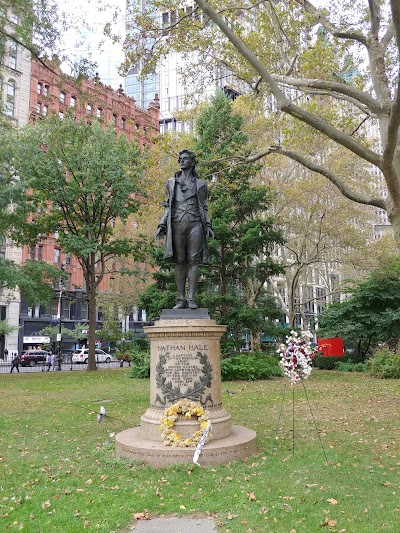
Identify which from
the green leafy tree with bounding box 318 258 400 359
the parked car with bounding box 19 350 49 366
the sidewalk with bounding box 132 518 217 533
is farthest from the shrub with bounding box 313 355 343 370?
the parked car with bounding box 19 350 49 366

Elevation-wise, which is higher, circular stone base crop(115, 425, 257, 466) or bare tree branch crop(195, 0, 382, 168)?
bare tree branch crop(195, 0, 382, 168)

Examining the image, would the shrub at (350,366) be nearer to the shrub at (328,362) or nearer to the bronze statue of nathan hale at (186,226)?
the shrub at (328,362)

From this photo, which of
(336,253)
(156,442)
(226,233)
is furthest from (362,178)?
(156,442)

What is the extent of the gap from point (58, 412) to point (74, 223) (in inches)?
698

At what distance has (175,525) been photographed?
4812mm

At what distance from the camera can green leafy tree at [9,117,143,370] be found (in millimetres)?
25125

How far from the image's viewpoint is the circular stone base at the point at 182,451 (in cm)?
688

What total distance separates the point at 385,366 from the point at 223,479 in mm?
15843

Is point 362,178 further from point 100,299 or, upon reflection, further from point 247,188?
point 100,299

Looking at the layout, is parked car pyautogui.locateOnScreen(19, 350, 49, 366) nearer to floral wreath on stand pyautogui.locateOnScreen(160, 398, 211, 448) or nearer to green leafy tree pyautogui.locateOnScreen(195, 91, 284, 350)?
green leafy tree pyautogui.locateOnScreen(195, 91, 284, 350)

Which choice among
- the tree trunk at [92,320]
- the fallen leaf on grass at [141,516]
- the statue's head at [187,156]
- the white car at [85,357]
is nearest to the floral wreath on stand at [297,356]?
the fallen leaf on grass at [141,516]

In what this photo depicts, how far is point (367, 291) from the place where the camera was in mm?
24453

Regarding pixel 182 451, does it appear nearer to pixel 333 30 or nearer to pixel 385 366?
pixel 333 30

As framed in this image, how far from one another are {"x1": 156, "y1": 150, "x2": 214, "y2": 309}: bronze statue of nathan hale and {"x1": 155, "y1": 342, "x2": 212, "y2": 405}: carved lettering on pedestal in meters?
1.12
